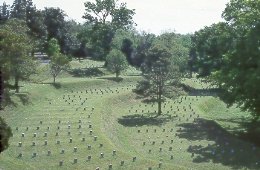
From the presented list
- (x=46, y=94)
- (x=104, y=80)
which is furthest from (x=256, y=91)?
(x=104, y=80)

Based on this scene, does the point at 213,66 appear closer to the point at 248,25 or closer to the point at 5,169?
the point at 248,25

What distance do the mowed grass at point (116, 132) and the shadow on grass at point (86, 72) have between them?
10.8 m

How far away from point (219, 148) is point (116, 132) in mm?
7964

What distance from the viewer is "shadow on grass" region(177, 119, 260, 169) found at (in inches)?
→ 1085

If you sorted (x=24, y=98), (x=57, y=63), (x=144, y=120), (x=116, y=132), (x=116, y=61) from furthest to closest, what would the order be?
(x=116, y=61) → (x=57, y=63) → (x=24, y=98) → (x=144, y=120) → (x=116, y=132)

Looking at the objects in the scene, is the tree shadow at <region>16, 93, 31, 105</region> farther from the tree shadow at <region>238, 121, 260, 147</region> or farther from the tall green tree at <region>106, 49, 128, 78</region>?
the tall green tree at <region>106, 49, 128, 78</region>

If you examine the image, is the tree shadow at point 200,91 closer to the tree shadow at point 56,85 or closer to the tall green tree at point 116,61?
the tall green tree at point 116,61

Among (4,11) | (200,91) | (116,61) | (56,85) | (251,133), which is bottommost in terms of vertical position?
(251,133)

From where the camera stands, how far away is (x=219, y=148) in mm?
30875

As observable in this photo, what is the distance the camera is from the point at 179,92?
42812 millimetres

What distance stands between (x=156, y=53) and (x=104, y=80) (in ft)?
59.0

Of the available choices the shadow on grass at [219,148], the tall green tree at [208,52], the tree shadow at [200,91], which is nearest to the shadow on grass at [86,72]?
the tree shadow at [200,91]

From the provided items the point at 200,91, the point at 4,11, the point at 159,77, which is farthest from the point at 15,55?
the point at 4,11

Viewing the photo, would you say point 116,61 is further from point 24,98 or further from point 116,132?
point 116,132
